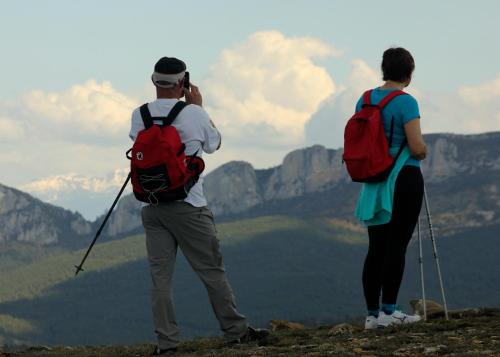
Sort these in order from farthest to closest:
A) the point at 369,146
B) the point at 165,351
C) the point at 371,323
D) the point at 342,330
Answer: the point at 342,330 → the point at 371,323 → the point at 165,351 → the point at 369,146

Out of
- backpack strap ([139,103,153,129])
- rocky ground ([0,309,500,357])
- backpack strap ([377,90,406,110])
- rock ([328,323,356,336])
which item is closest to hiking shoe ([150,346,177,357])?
rocky ground ([0,309,500,357])

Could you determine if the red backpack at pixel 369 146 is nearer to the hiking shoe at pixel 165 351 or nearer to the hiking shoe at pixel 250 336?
the hiking shoe at pixel 250 336

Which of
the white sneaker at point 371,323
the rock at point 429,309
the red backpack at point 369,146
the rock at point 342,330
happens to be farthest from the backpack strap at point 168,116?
the rock at point 429,309

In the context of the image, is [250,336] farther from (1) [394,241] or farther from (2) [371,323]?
(1) [394,241]

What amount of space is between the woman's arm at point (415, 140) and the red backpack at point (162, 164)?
7.79 feet

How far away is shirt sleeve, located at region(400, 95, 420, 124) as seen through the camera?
11320 millimetres

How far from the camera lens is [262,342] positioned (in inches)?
455

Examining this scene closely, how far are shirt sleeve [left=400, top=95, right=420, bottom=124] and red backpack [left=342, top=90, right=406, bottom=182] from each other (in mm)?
122

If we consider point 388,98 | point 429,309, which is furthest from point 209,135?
point 429,309

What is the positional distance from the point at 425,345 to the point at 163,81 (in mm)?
4174

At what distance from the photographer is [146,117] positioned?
11234mm

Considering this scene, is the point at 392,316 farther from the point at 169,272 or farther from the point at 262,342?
the point at 169,272

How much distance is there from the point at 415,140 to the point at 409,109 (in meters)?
0.38

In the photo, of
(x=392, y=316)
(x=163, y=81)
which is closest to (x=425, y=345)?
(x=392, y=316)
